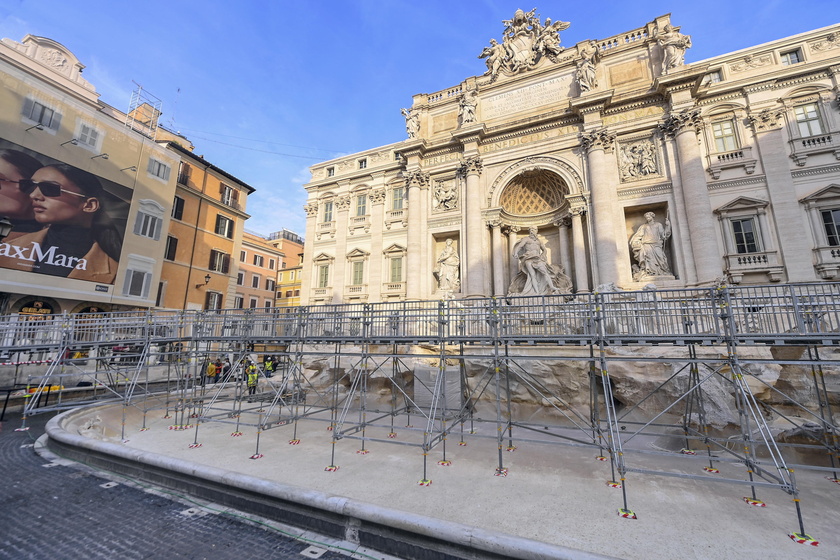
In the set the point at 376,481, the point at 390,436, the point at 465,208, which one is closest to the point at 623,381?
the point at 390,436

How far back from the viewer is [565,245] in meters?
19.4

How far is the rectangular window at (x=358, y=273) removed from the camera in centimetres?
2447

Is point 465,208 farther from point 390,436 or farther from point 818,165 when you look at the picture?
point 818,165

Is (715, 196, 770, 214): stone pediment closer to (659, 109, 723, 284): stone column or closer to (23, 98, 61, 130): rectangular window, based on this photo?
(659, 109, 723, 284): stone column

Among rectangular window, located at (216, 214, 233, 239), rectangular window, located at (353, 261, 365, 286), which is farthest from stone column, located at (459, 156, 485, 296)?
rectangular window, located at (216, 214, 233, 239)

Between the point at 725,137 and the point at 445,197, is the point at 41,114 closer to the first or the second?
the point at 445,197

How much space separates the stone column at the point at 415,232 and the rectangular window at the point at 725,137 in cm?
1480

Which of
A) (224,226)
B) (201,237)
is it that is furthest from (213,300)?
(224,226)

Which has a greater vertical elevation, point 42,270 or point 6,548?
point 42,270

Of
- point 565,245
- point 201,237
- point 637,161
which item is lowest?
point 565,245

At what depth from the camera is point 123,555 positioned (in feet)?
16.2

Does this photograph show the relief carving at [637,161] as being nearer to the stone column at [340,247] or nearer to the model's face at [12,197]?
the stone column at [340,247]

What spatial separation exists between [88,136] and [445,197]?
20.7m

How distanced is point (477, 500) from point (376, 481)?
2051 millimetres
